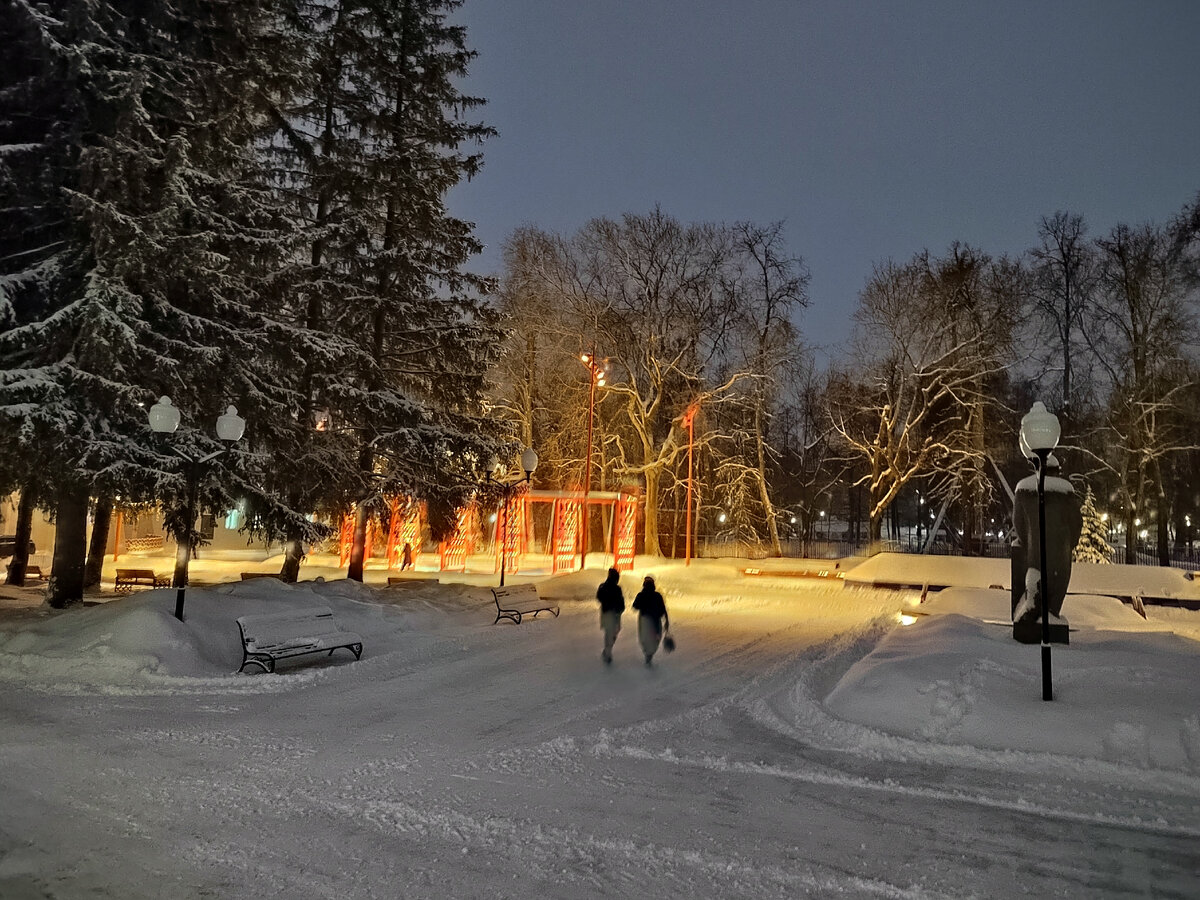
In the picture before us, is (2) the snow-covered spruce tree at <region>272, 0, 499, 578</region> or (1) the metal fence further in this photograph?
(1) the metal fence

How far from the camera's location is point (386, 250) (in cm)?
1938

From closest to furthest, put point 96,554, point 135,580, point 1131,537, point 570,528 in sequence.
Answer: point 96,554 < point 135,580 < point 1131,537 < point 570,528

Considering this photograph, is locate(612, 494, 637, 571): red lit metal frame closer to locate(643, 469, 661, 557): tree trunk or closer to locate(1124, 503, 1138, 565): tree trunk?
locate(643, 469, 661, 557): tree trunk

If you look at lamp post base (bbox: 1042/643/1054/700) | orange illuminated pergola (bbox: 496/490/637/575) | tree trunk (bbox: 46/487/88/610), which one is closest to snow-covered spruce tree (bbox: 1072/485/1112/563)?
orange illuminated pergola (bbox: 496/490/637/575)

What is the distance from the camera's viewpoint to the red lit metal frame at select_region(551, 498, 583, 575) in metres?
30.6

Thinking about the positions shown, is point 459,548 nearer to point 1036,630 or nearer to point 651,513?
point 651,513

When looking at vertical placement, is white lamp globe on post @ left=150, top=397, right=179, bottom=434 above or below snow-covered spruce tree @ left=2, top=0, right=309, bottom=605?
below

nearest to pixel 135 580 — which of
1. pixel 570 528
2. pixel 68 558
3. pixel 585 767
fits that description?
pixel 68 558

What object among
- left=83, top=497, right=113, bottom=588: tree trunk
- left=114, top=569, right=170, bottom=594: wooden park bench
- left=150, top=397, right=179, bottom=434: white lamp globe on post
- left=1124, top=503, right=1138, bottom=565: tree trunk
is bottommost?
left=114, top=569, right=170, bottom=594: wooden park bench

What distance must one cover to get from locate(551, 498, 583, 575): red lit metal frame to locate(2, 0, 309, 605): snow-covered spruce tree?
15.7 metres

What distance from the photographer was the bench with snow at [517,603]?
53.3 feet

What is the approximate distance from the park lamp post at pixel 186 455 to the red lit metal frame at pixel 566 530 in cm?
1707

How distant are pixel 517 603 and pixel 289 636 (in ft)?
19.3

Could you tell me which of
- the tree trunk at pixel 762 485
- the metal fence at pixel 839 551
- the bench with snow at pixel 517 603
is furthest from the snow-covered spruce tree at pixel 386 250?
the metal fence at pixel 839 551
